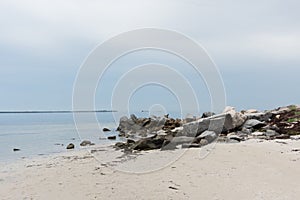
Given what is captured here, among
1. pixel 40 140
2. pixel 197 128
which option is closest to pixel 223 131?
pixel 197 128


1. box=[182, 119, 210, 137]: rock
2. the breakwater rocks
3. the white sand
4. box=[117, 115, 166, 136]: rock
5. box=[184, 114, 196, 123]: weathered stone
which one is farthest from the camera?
box=[117, 115, 166, 136]: rock

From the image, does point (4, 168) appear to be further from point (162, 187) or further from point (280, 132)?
point (280, 132)

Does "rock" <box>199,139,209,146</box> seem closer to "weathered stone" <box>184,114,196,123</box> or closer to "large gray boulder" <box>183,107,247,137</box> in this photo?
Answer: "large gray boulder" <box>183,107,247,137</box>

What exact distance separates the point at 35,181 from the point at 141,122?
89.0ft

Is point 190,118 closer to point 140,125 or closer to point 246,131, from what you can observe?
point 246,131

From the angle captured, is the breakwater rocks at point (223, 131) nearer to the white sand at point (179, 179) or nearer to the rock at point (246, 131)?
the rock at point (246, 131)

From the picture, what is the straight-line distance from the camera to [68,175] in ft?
32.9

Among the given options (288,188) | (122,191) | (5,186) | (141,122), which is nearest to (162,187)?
(122,191)

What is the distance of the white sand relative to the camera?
24.5 feet

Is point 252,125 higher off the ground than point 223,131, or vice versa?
point 252,125

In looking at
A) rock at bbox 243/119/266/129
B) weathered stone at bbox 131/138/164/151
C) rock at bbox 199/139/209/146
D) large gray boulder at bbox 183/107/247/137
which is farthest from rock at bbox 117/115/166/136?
rock at bbox 199/139/209/146

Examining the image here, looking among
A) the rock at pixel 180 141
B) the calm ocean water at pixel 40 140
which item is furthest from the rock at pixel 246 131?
the calm ocean water at pixel 40 140

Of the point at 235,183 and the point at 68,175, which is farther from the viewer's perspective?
the point at 68,175

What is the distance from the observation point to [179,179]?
28.3 ft
